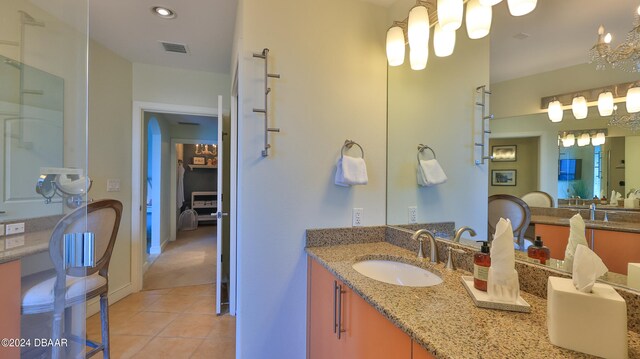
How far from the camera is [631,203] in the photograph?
2.76 ft

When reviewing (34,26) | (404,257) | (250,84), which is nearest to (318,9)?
(250,84)

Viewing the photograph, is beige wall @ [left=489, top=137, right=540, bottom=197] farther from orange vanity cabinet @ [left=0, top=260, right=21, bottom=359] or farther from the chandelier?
orange vanity cabinet @ [left=0, top=260, right=21, bottom=359]

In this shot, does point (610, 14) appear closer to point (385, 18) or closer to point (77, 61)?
point (385, 18)

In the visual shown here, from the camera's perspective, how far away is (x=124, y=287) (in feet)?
9.47

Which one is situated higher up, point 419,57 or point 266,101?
point 419,57

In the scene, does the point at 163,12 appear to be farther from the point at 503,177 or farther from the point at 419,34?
the point at 503,177

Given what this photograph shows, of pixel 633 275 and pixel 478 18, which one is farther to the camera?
pixel 478 18

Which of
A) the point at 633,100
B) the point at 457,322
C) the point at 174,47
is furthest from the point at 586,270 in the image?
the point at 174,47

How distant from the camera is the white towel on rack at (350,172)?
1.62 metres

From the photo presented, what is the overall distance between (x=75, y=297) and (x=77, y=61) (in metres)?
1.47

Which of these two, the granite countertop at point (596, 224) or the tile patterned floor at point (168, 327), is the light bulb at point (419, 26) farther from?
the tile patterned floor at point (168, 327)

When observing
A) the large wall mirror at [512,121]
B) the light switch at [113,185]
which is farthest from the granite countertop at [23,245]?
the large wall mirror at [512,121]

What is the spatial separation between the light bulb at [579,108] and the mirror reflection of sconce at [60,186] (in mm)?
2428

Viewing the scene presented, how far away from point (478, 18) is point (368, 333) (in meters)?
1.38
